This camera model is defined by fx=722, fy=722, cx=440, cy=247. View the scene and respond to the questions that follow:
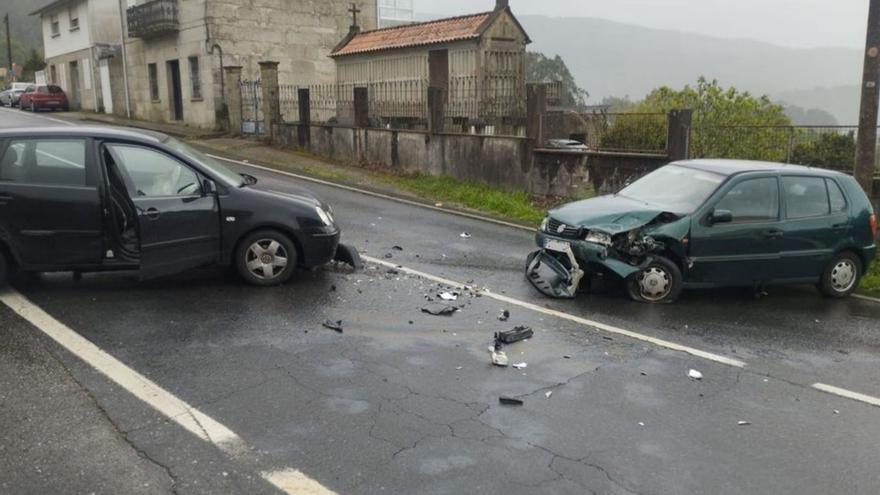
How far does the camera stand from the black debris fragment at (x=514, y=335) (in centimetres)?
664

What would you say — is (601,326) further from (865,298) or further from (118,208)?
(118,208)

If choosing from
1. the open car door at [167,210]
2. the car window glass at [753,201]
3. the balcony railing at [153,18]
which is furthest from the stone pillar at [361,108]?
the car window glass at [753,201]

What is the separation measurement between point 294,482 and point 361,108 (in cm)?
1722

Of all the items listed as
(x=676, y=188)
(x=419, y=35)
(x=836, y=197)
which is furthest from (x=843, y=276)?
(x=419, y=35)

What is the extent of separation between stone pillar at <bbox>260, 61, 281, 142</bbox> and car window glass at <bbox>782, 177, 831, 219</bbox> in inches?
695

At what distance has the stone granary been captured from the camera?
18562mm

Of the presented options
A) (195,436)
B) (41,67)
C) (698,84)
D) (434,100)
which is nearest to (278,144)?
(434,100)

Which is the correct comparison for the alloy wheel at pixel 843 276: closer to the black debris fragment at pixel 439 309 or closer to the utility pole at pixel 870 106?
the utility pole at pixel 870 106

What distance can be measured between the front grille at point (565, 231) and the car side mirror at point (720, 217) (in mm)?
1539

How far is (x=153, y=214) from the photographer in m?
7.27

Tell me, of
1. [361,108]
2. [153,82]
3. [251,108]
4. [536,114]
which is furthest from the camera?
[153,82]

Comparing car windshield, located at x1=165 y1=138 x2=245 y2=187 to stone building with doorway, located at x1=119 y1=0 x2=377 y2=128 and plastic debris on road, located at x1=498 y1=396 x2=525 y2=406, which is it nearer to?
plastic debris on road, located at x1=498 y1=396 x2=525 y2=406

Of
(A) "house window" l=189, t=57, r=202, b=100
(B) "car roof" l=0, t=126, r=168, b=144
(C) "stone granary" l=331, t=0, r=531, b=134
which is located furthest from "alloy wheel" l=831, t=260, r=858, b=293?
(A) "house window" l=189, t=57, r=202, b=100

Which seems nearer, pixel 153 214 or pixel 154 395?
pixel 154 395
